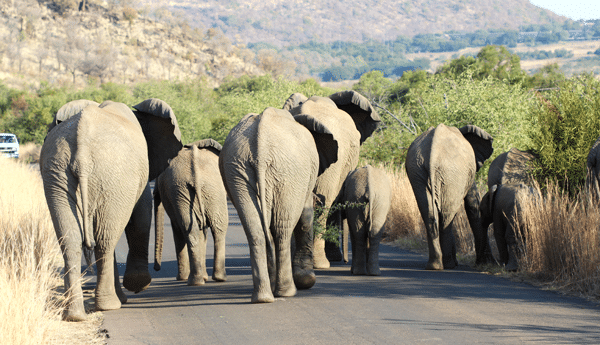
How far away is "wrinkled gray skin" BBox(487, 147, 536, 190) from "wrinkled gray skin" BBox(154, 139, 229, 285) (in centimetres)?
508

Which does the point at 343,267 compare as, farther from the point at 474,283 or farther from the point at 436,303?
the point at 436,303

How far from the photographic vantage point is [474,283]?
27.7 ft

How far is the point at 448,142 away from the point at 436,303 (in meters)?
3.37

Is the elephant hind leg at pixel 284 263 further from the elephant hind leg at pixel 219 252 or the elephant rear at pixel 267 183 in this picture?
the elephant hind leg at pixel 219 252

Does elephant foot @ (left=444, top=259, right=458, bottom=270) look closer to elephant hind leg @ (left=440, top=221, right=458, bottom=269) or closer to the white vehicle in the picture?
elephant hind leg @ (left=440, top=221, right=458, bottom=269)

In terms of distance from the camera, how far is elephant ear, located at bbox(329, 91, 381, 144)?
10.6 m

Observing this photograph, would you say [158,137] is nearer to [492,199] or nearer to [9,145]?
[492,199]

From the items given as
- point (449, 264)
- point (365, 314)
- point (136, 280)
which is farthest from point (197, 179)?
point (449, 264)

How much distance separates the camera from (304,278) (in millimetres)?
7793

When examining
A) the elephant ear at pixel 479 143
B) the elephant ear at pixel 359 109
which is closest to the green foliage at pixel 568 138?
the elephant ear at pixel 479 143

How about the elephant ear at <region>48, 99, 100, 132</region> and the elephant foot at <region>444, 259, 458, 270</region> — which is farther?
the elephant foot at <region>444, 259, 458, 270</region>

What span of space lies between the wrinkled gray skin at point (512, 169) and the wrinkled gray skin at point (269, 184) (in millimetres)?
5050

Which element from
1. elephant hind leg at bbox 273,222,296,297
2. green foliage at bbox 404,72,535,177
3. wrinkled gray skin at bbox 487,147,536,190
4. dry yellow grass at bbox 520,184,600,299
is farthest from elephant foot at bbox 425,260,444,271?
green foliage at bbox 404,72,535,177

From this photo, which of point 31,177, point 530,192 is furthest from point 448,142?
point 31,177
